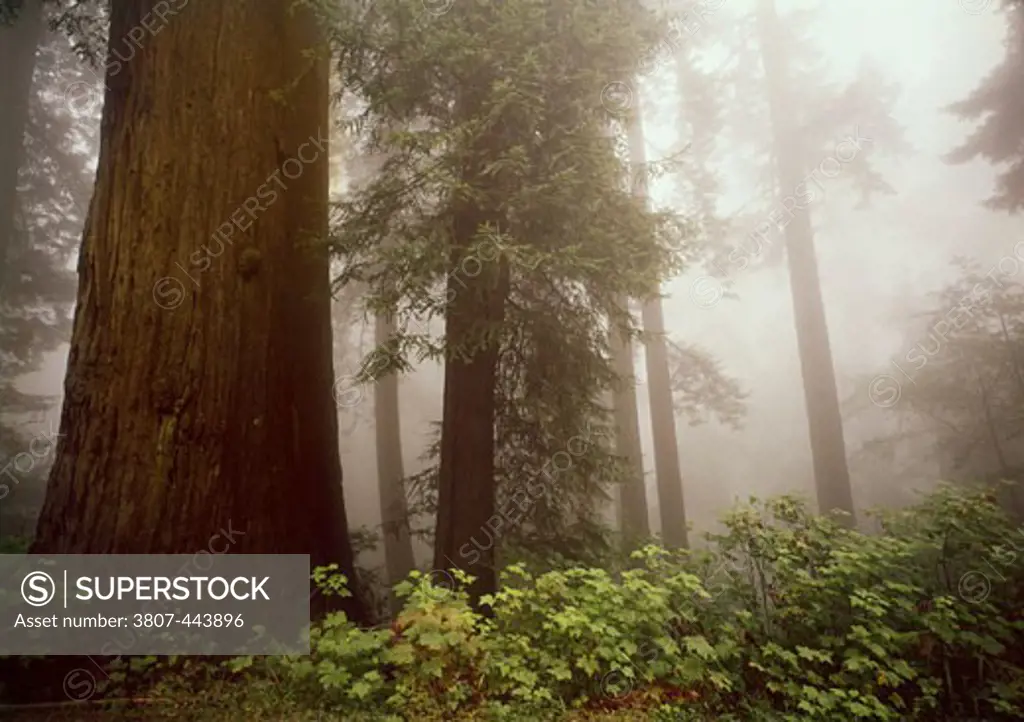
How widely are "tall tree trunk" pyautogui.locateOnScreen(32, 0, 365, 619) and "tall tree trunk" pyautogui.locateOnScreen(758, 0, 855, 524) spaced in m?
12.0

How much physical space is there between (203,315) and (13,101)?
1606 centimetres

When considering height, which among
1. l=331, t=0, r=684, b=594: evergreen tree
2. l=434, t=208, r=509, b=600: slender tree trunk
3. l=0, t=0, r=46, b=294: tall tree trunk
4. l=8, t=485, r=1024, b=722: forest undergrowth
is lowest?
l=8, t=485, r=1024, b=722: forest undergrowth

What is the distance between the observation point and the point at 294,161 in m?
5.29

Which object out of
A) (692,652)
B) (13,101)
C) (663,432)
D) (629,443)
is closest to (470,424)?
(692,652)

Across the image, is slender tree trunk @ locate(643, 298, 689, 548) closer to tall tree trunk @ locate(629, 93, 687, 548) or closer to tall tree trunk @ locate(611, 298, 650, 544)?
tall tree trunk @ locate(629, 93, 687, 548)

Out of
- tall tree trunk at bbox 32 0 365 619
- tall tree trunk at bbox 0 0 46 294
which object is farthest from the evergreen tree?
tall tree trunk at bbox 0 0 46 294

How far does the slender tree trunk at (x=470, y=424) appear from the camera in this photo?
5383 millimetres

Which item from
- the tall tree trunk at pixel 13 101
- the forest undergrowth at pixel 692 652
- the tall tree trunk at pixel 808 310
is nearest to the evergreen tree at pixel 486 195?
the forest undergrowth at pixel 692 652

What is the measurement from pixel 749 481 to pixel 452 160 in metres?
30.2

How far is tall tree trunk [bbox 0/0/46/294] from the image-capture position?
555 inches

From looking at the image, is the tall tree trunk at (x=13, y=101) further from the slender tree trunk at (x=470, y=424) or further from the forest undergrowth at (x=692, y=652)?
the forest undergrowth at (x=692, y=652)

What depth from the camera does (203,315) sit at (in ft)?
14.8

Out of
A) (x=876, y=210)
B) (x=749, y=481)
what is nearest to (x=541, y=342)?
(x=749, y=481)

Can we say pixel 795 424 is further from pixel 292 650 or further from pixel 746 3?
pixel 292 650
